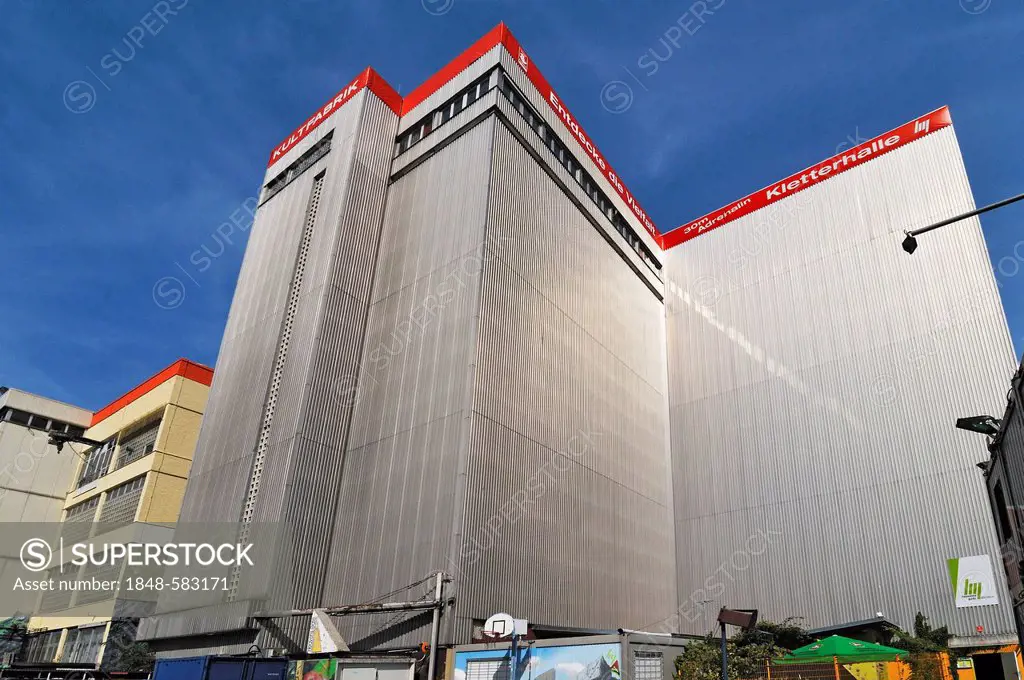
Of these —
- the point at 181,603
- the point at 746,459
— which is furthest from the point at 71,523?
the point at 746,459

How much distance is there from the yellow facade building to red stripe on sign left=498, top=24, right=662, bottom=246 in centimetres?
3040

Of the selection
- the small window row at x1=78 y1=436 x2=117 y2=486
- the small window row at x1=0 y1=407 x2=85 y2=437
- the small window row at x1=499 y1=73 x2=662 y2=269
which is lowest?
the small window row at x1=78 y1=436 x2=117 y2=486

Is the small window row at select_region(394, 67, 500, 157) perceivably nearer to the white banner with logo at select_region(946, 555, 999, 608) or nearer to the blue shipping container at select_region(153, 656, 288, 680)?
the blue shipping container at select_region(153, 656, 288, 680)

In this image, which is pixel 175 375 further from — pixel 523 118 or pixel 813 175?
pixel 813 175

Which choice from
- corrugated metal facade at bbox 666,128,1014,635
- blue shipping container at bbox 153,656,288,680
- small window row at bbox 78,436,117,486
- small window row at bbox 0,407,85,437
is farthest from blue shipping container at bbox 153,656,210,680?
small window row at bbox 0,407,85,437

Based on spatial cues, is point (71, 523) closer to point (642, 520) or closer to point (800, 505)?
point (642, 520)

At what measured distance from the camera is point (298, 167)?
42.1 metres

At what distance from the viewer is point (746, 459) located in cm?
3844

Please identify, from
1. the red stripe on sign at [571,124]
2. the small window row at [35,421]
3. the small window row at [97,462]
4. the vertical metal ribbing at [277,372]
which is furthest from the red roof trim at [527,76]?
the small window row at [35,421]

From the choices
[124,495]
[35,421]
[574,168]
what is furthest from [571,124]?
[35,421]

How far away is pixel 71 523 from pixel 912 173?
63337 millimetres

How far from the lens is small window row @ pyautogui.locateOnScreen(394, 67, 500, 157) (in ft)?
116

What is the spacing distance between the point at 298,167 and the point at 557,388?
72.3ft

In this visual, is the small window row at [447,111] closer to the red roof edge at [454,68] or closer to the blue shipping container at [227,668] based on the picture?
the red roof edge at [454,68]
